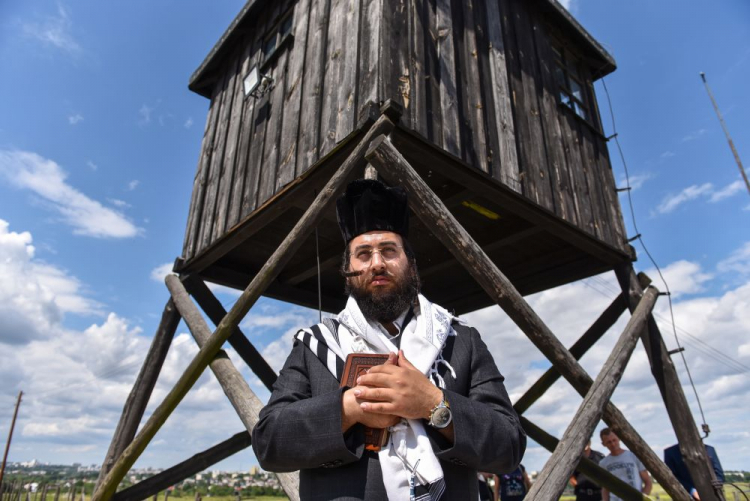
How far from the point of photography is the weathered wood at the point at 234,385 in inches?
123

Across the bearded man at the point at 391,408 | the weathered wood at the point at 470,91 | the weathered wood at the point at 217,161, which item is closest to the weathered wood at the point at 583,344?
the weathered wood at the point at 470,91

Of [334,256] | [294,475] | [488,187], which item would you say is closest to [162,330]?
[334,256]

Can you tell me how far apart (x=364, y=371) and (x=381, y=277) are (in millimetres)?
429

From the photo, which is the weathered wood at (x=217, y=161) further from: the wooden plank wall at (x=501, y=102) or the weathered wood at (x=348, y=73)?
the wooden plank wall at (x=501, y=102)

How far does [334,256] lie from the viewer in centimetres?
602

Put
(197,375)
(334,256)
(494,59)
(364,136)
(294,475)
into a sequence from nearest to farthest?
1. (294,475)
2. (364,136)
3. (197,375)
4. (494,59)
5. (334,256)

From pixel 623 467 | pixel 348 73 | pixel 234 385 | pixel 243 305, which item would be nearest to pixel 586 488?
pixel 623 467

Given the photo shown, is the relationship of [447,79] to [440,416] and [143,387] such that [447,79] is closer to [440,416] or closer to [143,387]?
[440,416]

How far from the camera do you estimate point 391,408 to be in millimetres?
1344

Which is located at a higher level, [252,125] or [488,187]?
[252,125]

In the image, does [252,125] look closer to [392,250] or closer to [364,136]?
[364,136]

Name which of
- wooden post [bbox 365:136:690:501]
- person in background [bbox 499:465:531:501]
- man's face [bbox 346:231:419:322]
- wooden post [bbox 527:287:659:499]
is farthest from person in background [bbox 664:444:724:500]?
man's face [bbox 346:231:419:322]

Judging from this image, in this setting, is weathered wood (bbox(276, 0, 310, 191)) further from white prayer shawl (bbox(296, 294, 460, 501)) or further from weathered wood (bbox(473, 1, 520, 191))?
white prayer shawl (bbox(296, 294, 460, 501))

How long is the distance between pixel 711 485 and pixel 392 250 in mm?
4935
